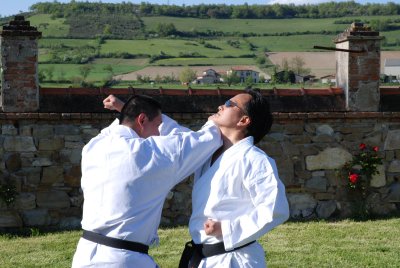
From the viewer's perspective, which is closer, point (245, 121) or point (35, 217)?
point (245, 121)

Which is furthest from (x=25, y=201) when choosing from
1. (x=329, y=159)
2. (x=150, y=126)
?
(x=150, y=126)

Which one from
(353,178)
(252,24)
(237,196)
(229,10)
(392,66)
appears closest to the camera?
(237,196)

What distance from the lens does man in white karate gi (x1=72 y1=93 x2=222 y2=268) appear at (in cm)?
380

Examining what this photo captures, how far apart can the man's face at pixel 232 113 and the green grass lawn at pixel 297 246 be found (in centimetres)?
331

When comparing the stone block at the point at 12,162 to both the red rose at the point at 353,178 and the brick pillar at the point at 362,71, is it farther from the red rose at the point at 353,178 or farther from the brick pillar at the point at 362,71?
the brick pillar at the point at 362,71

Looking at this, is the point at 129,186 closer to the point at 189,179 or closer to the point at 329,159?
the point at 189,179

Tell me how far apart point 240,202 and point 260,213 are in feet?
0.51

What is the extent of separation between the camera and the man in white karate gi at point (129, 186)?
3799mm

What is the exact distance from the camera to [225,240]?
3828 mm

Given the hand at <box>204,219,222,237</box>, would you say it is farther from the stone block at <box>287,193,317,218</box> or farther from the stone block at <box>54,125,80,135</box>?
the stone block at <box>287,193,317,218</box>

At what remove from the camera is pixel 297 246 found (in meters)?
7.90

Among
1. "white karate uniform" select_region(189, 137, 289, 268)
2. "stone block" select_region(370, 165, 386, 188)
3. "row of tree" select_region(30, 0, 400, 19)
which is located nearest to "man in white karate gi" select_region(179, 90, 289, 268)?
"white karate uniform" select_region(189, 137, 289, 268)

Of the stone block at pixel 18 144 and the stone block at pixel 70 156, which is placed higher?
the stone block at pixel 18 144

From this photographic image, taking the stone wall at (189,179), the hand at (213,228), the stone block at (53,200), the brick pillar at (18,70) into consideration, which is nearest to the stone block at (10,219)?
the stone wall at (189,179)
